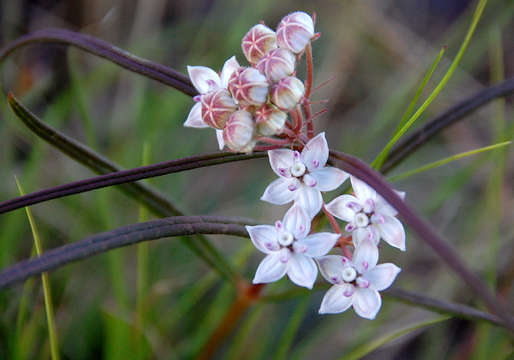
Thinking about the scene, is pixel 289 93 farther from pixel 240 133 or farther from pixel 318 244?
pixel 318 244

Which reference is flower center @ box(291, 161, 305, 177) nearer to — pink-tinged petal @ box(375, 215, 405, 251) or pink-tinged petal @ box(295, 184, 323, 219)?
pink-tinged petal @ box(295, 184, 323, 219)

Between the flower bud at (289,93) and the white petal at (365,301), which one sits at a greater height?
the flower bud at (289,93)

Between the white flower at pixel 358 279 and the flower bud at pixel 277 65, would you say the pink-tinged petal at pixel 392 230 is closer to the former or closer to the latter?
the white flower at pixel 358 279

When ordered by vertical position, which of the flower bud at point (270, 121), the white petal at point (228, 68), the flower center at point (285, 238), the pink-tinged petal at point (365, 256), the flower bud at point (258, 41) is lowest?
the pink-tinged petal at point (365, 256)

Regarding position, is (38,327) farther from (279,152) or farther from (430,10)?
(430,10)

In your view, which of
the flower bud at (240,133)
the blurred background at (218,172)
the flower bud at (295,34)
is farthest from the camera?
the blurred background at (218,172)

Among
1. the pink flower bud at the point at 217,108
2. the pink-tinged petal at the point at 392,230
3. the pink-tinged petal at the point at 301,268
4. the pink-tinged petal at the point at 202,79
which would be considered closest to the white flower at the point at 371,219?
the pink-tinged petal at the point at 392,230

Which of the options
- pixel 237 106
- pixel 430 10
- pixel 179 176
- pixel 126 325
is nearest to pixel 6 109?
pixel 179 176
